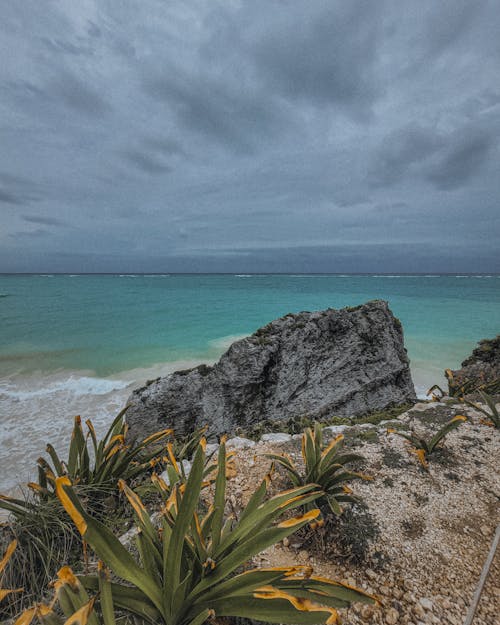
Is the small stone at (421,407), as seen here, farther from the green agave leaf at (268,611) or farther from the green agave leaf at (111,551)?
the green agave leaf at (111,551)

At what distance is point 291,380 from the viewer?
572cm

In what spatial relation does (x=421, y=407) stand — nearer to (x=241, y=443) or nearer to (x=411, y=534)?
(x=411, y=534)

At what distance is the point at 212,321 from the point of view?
22.7 m

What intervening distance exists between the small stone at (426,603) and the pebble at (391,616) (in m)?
0.18

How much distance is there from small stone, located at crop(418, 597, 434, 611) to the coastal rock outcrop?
4.76 m

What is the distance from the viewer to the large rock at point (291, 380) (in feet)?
17.6

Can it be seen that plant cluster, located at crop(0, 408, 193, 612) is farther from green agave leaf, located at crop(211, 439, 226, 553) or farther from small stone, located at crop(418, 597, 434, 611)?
small stone, located at crop(418, 597, 434, 611)

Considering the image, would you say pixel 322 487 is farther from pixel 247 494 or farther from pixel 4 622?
pixel 4 622

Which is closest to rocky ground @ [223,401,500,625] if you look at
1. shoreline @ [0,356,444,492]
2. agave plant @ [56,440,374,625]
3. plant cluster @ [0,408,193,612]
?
agave plant @ [56,440,374,625]

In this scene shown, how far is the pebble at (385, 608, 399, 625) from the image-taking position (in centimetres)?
156

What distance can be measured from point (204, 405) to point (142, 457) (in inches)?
96.0

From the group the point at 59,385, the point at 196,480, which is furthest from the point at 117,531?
the point at 59,385

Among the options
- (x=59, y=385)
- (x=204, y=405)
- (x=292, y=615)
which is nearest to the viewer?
(x=292, y=615)

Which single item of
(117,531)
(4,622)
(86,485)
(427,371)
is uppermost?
(86,485)
